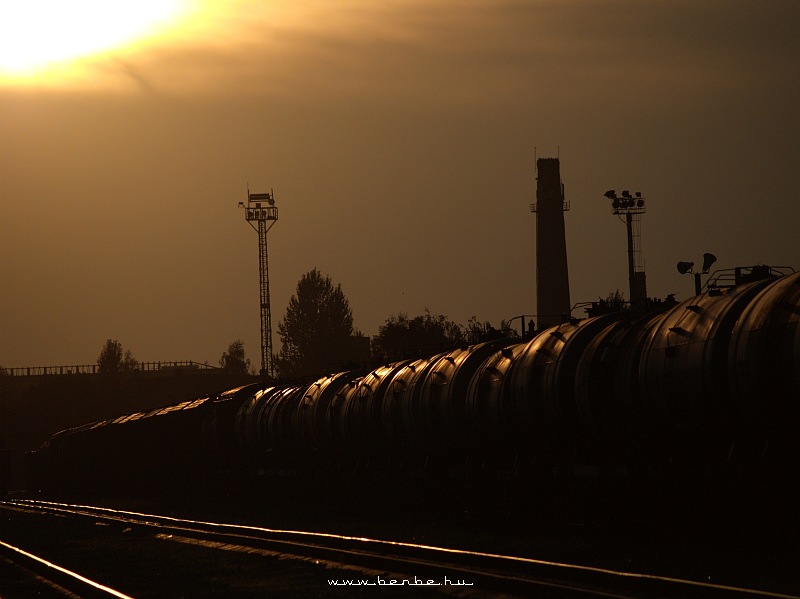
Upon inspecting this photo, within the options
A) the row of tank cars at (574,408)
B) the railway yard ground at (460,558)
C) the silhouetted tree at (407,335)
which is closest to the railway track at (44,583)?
the railway yard ground at (460,558)

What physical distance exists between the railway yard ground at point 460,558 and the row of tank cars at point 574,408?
0.79m

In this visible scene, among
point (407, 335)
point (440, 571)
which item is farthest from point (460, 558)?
point (407, 335)

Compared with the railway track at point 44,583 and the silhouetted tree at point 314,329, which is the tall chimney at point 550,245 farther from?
the railway track at point 44,583

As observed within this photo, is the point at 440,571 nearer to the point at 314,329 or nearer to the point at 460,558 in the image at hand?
the point at 460,558

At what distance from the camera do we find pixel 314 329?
130750 mm

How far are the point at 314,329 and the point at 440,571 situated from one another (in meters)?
117

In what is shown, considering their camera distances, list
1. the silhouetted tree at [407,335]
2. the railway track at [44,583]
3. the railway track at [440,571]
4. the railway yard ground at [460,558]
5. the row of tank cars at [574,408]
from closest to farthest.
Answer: the railway track at [440,571] → the railway yard ground at [460,558] → the row of tank cars at [574,408] → the railway track at [44,583] → the silhouetted tree at [407,335]

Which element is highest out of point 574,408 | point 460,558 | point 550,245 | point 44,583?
point 550,245

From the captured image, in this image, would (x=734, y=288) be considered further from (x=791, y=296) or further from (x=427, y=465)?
(x=427, y=465)

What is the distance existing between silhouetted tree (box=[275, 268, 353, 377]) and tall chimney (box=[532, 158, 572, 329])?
26670mm

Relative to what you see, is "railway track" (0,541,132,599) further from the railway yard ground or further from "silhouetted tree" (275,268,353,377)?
"silhouetted tree" (275,268,353,377)

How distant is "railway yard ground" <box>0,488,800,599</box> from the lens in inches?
482

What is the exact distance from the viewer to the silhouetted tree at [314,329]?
424 feet

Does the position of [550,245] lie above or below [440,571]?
above
